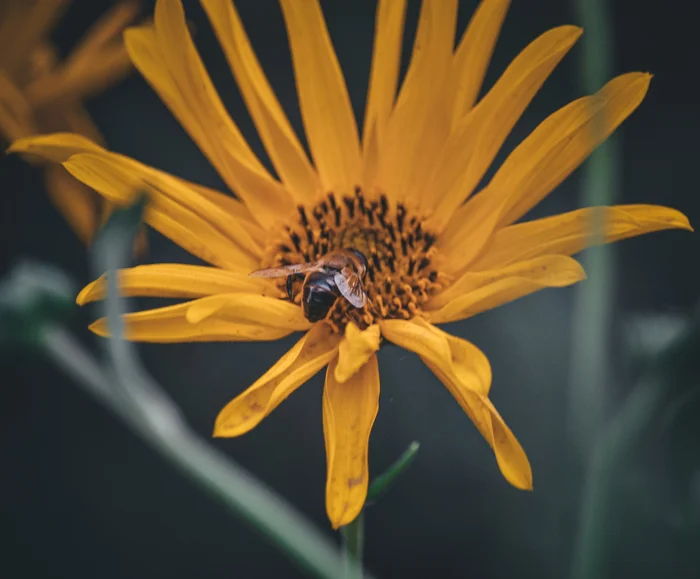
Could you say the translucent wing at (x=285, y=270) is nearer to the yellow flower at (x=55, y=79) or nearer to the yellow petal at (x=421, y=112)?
the yellow petal at (x=421, y=112)

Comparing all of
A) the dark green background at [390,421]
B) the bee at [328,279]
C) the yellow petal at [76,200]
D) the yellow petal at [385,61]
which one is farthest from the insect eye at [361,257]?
the yellow petal at [76,200]

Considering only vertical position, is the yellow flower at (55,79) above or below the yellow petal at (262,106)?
above

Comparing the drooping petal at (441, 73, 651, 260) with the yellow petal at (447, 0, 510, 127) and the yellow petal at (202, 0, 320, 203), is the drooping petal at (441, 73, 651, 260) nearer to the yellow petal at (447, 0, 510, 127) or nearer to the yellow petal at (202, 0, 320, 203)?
the yellow petal at (447, 0, 510, 127)

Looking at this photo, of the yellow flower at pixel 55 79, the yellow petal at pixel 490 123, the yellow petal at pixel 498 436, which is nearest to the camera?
the yellow petal at pixel 498 436

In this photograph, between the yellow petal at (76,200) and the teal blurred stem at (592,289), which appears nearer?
the teal blurred stem at (592,289)

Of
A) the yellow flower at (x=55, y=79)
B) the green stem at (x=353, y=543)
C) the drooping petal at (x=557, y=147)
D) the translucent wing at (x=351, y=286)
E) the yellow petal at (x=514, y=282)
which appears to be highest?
the yellow flower at (x=55, y=79)

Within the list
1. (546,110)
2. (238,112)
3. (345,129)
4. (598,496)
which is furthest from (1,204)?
(598,496)

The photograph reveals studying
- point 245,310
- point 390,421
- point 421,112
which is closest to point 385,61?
point 421,112

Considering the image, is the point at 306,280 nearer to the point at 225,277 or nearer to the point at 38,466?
the point at 225,277
